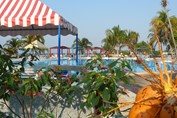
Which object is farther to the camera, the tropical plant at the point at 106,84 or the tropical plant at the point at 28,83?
the tropical plant at the point at 28,83

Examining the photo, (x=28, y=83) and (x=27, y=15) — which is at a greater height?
(x=27, y=15)

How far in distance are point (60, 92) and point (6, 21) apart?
15.6 feet

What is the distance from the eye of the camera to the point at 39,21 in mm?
7070

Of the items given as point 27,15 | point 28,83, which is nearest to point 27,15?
point 27,15

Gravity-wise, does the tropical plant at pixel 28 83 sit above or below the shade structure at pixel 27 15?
below

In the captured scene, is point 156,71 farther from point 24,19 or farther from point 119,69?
point 24,19

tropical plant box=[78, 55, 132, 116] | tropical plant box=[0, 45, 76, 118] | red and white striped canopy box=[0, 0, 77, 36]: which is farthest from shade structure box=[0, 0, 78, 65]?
tropical plant box=[78, 55, 132, 116]

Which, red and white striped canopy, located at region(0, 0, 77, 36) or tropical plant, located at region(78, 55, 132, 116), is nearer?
Answer: tropical plant, located at region(78, 55, 132, 116)

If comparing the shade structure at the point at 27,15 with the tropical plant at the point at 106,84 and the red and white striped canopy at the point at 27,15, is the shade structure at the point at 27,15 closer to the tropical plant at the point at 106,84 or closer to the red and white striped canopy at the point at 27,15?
the red and white striped canopy at the point at 27,15

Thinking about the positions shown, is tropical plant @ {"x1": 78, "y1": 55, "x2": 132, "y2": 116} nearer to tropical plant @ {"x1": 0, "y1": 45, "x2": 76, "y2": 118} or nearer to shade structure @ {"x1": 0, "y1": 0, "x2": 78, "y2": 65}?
tropical plant @ {"x1": 0, "y1": 45, "x2": 76, "y2": 118}

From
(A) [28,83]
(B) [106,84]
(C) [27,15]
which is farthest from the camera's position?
(C) [27,15]

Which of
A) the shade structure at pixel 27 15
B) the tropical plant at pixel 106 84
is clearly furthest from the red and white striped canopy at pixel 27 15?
the tropical plant at pixel 106 84

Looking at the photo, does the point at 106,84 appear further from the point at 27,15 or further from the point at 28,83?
the point at 27,15

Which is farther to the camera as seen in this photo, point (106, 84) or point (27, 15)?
point (27, 15)
